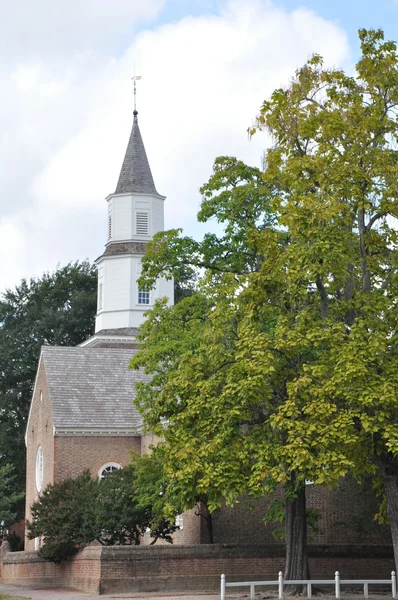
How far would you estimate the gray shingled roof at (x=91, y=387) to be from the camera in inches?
1706

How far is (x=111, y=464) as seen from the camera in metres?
43.1

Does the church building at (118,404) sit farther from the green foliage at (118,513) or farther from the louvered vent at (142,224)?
the green foliage at (118,513)

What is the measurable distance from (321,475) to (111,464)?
21.8 metres

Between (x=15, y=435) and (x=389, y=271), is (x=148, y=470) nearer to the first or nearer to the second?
(x=389, y=271)

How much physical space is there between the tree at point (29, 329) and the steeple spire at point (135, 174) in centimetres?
1858

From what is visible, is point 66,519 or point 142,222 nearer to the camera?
point 66,519

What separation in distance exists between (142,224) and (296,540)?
28.1m

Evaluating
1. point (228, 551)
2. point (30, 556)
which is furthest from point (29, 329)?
point (228, 551)

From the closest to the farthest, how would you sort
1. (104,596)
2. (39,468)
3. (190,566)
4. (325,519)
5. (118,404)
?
(104,596) → (190,566) → (325,519) → (118,404) → (39,468)

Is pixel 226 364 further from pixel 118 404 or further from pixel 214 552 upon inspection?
pixel 118 404

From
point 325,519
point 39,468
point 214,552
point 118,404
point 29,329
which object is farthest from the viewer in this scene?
point 29,329

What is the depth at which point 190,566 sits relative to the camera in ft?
100

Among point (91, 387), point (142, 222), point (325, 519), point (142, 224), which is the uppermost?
point (142, 222)

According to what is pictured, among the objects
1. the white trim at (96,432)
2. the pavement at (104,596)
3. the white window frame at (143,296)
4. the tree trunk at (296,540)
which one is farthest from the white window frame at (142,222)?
the tree trunk at (296,540)
